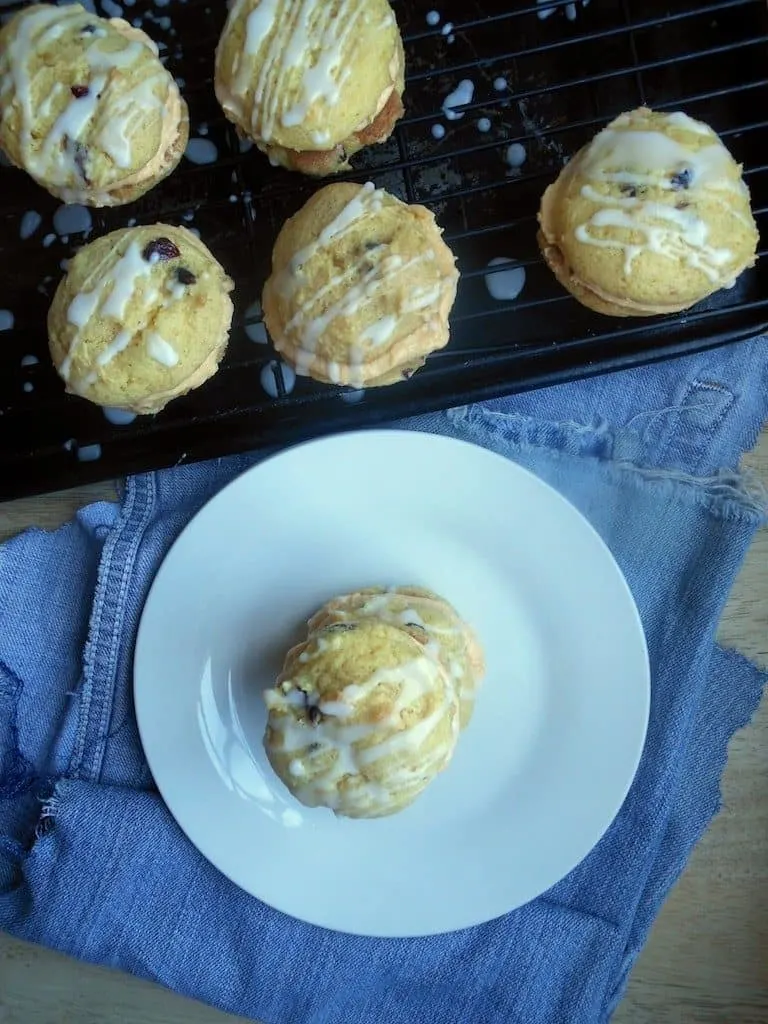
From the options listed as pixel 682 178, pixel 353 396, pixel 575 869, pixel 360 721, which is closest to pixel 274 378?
pixel 353 396

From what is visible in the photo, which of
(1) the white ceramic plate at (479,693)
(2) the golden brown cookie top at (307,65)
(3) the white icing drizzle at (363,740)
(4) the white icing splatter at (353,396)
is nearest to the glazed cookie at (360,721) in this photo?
(3) the white icing drizzle at (363,740)

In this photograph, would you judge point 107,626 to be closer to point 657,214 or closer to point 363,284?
point 363,284

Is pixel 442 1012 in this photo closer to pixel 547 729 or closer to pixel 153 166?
pixel 547 729

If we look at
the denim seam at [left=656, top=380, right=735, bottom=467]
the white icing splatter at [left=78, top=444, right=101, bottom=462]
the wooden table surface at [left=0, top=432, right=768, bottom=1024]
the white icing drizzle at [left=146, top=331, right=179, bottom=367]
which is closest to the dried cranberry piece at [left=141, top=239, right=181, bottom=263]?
the white icing drizzle at [left=146, top=331, right=179, bottom=367]

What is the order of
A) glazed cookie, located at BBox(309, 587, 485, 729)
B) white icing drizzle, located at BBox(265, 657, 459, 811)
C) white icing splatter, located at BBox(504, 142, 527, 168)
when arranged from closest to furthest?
white icing drizzle, located at BBox(265, 657, 459, 811) < glazed cookie, located at BBox(309, 587, 485, 729) < white icing splatter, located at BBox(504, 142, 527, 168)

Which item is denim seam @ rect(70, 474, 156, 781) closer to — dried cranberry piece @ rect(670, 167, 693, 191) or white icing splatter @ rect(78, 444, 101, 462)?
white icing splatter @ rect(78, 444, 101, 462)

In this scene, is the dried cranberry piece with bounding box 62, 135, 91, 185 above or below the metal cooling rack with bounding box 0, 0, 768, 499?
above
